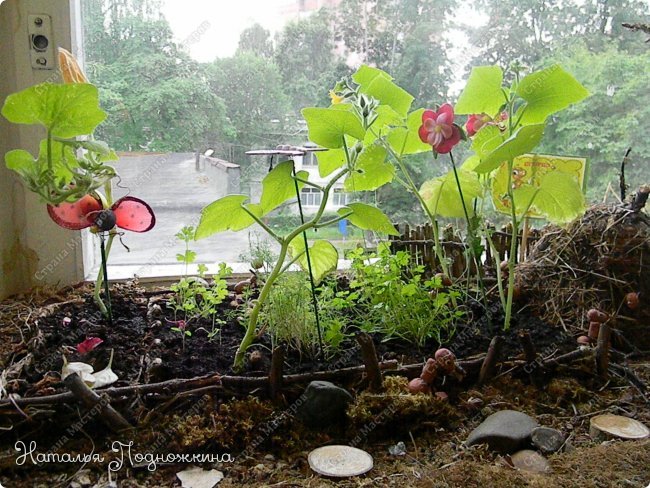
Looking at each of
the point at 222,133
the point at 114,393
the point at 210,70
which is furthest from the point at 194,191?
the point at 114,393

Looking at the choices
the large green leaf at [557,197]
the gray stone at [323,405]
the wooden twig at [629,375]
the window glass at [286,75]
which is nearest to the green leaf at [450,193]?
the large green leaf at [557,197]

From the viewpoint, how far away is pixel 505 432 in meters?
0.82

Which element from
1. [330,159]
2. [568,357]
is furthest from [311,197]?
[568,357]

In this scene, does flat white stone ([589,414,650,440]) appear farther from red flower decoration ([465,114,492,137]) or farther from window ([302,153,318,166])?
window ([302,153,318,166])

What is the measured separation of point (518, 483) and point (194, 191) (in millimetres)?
1060

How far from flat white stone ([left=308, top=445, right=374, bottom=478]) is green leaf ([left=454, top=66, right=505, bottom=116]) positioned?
2.44 feet

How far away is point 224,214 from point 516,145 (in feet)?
1.81

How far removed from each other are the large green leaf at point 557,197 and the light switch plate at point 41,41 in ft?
3.60

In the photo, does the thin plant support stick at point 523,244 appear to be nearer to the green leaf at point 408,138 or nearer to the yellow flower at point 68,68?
the green leaf at point 408,138

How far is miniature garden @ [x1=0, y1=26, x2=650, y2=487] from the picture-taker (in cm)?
80

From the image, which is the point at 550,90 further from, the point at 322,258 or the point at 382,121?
the point at 322,258

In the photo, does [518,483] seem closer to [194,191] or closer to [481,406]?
[481,406]

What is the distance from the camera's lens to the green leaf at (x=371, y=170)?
1.12 m

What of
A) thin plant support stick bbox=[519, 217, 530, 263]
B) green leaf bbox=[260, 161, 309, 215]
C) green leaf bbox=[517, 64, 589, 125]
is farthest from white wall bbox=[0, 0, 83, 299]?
thin plant support stick bbox=[519, 217, 530, 263]
